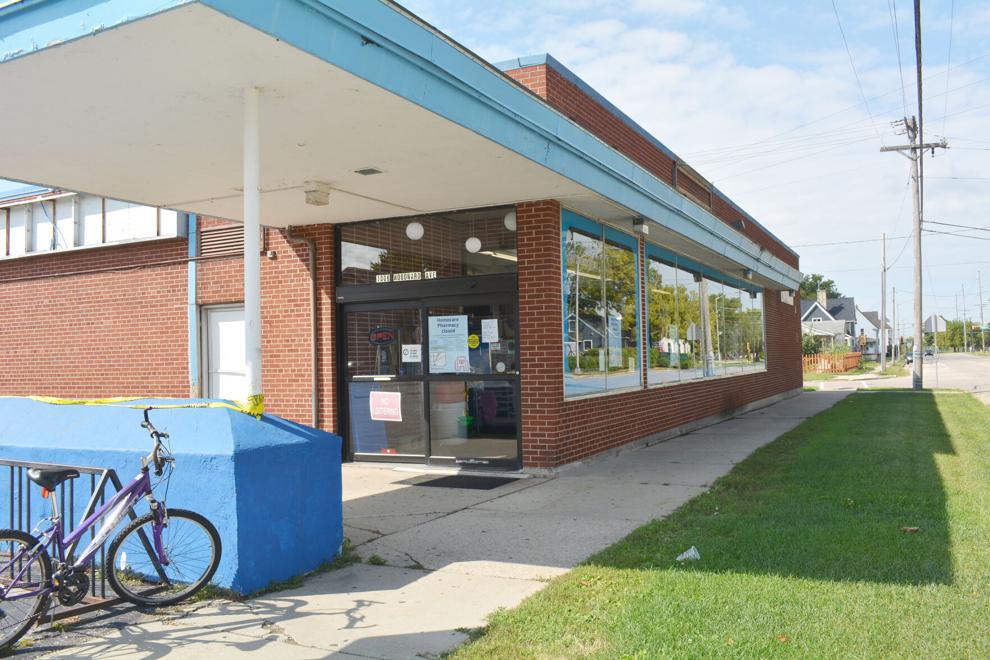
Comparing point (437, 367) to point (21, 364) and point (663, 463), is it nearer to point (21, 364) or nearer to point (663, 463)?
point (663, 463)

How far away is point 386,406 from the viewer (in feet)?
34.9

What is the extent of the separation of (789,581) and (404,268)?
674cm

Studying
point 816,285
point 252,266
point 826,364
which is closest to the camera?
point 252,266

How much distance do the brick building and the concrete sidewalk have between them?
1103mm

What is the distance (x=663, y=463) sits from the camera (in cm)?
1080

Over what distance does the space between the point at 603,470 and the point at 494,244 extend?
3200mm

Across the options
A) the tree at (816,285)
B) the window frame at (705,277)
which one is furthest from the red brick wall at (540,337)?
the tree at (816,285)

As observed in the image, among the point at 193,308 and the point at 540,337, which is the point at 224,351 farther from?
the point at 540,337

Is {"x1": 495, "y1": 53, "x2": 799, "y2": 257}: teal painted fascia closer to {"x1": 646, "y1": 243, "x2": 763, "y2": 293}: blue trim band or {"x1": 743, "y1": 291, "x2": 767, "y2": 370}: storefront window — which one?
{"x1": 646, "y1": 243, "x2": 763, "y2": 293}: blue trim band

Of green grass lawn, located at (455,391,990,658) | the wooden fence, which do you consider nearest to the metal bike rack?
green grass lawn, located at (455,391,990,658)

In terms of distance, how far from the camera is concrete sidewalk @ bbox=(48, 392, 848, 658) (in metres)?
4.46

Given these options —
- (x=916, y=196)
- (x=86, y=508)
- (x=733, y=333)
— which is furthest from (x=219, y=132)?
(x=916, y=196)

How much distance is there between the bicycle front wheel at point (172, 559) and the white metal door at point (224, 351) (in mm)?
7089

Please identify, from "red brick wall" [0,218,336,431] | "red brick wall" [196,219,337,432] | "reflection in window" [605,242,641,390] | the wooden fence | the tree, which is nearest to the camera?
"red brick wall" [196,219,337,432]
